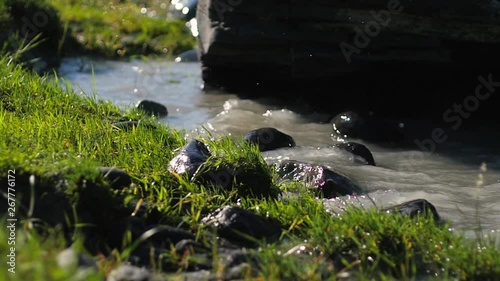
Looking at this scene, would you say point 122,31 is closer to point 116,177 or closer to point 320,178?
point 320,178

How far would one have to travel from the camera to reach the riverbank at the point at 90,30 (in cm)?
1062

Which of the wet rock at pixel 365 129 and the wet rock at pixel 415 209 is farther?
the wet rock at pixel 365 129

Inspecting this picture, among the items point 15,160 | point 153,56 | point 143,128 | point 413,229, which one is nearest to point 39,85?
point 143,128

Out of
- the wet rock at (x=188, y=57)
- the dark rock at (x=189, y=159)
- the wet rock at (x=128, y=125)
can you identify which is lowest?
the dark rock at (x=189, y=159)

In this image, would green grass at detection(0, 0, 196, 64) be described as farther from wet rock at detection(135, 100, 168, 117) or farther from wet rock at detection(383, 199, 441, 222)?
wet rock at detection(383, 199, 441, 222)

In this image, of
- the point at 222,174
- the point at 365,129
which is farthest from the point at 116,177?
the point at 365,129

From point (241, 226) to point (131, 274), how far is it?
3.12ft

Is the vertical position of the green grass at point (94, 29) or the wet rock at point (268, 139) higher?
the green grass at point (94, 29)

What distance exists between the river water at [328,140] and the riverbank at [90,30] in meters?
0.36

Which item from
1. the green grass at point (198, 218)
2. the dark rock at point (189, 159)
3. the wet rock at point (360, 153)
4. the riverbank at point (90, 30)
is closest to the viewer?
the green grass at point (198, 218)

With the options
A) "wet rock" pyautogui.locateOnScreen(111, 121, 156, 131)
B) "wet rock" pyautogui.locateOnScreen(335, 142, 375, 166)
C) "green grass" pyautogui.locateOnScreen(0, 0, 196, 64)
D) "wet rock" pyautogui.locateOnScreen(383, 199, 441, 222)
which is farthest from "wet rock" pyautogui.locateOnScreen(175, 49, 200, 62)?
"wet rock" pyautogui.locateOnScreen(383, 199, 441, 222)

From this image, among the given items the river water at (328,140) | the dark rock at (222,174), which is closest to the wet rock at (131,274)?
the dark rock at (222,174)

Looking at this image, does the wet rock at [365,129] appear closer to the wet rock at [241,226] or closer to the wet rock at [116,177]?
the wet rock at [241,226]

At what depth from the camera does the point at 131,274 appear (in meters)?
3.93
